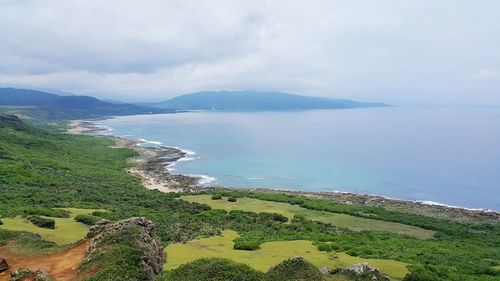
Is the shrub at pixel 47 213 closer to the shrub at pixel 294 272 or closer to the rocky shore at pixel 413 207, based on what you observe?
the shrub at pixel 294 272

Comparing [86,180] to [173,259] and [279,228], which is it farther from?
[173,259]

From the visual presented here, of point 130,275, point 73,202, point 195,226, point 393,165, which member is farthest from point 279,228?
point 393,165

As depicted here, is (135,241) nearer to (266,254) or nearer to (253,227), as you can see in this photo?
(266,254)

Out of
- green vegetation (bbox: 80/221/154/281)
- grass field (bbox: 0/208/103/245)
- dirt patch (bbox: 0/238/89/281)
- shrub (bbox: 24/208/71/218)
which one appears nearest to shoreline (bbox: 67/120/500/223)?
shrub (bbox: 24/208/71/218)

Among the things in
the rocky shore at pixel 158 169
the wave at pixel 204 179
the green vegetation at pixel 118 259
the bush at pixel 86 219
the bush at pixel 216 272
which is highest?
the bush at pixel 216 272

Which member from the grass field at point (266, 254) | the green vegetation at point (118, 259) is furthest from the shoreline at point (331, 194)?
the green vegetation at point (118, 259)

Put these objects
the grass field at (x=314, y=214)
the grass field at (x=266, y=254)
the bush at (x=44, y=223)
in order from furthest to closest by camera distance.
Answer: the grass field at (x=314, y=214) → the bush at (x=44, y=223) → the grass field at (x=266, y=254)

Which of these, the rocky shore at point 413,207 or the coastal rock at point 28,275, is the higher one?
the coastal rock at point 28,275

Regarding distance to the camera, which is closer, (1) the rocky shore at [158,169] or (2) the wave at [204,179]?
(1) the rocky shore at [158,169]

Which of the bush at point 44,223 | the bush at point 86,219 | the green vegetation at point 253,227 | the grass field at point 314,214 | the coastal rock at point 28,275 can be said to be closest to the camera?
the coastal rock at point 28,275
